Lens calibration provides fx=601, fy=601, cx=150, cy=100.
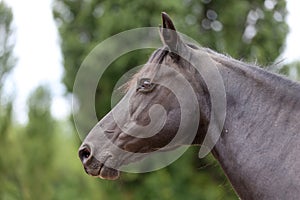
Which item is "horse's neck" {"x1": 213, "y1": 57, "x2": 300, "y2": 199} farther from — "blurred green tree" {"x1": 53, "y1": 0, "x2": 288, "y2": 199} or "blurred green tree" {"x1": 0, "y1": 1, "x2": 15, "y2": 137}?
"blurred green tree" {"x1": 0, "y1": 1, "x2": 15, "y2": 137}

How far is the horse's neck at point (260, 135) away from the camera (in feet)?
12.0

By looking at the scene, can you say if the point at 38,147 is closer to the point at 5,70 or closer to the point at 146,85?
the point at 5,70

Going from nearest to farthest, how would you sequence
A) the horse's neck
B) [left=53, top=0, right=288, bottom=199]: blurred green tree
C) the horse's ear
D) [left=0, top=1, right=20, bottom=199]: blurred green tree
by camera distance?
the horse's neck < the horse's ear < [left=53, top=0, right=288, bottom=199]: blurred green tree < [left=0, top=1, right=20, bottom=199]: blurred green tree

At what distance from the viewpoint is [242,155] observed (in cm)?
382

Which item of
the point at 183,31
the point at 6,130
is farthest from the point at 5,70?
the point at 183,31

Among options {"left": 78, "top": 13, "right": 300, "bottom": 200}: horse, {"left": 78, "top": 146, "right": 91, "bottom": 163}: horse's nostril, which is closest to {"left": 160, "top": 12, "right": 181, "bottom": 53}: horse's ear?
{"left": 78, "top": 13, "right": 300, "bottom": 200}: horse

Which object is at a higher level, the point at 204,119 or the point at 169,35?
the point at 169,35

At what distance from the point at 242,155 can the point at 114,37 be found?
5385mm

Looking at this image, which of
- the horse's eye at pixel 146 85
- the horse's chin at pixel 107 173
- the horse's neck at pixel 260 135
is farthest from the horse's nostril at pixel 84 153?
the horse's neck at pixel 260 135

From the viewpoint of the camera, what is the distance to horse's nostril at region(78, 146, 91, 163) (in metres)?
4.02

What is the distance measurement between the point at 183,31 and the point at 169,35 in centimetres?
508

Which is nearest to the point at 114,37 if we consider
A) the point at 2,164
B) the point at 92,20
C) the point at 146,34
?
the point at 146,34

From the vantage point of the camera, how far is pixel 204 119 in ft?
13.0

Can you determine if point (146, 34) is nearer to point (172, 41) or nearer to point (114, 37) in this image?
point (114, 37)
